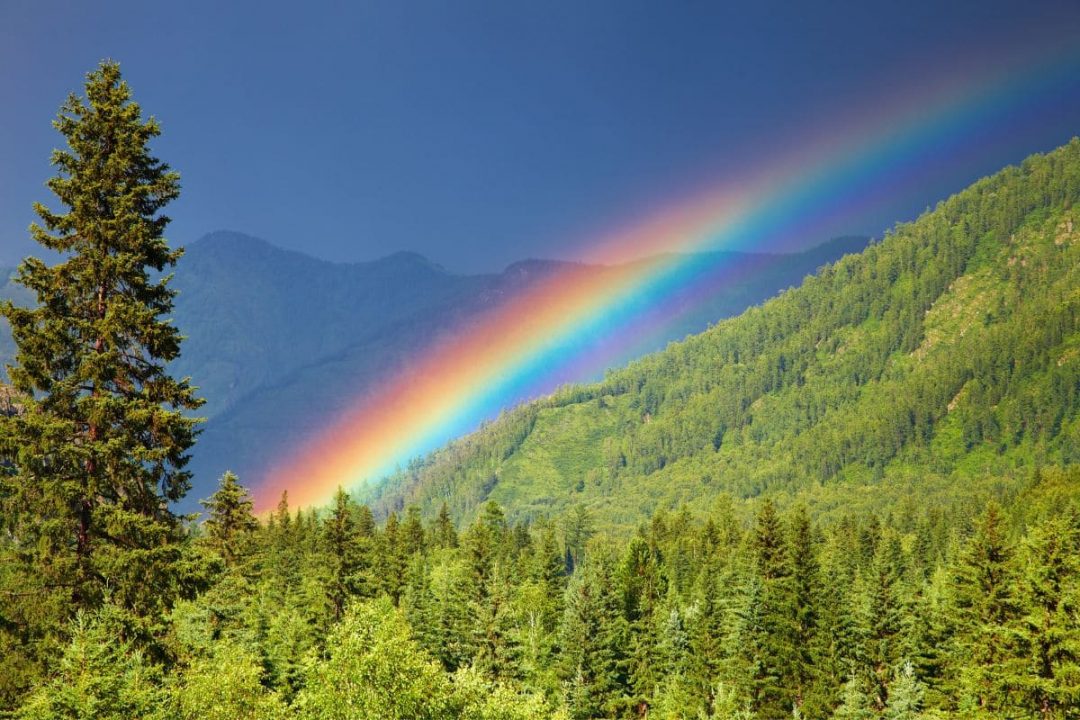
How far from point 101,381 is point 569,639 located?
5761cm

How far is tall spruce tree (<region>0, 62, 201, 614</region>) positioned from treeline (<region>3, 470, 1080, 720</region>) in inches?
59.2

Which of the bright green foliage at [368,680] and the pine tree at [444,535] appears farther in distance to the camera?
the pine tree at [444,535]

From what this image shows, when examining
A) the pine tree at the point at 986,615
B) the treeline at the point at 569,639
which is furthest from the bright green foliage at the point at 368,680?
the pine tree at the point at 986,615

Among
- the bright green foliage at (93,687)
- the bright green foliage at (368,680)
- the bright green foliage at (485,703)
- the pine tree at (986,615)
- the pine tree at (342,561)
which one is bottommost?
the pine tree at (986,615)

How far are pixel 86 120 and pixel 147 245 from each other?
4.80m

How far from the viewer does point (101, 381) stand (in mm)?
25891

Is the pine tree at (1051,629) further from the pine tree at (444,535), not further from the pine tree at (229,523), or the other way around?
the pine tree at (444,535)

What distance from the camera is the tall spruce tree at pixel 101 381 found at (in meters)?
24.5

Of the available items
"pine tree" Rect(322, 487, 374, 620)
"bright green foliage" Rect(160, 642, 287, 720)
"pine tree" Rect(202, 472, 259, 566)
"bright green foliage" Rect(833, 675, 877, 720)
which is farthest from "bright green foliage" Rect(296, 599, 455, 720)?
"pine tree" Rect(202, 472, 259, 566)

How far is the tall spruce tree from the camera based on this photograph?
966 inches

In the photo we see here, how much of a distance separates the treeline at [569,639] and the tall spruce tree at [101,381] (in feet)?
4.94

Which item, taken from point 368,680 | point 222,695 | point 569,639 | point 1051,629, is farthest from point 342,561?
point 1051,629

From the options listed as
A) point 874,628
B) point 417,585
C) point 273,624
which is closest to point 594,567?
point 417,585

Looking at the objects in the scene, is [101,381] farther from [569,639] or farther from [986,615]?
[569,639]
